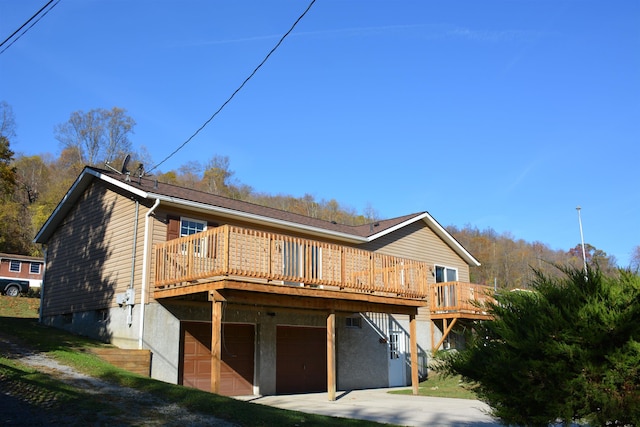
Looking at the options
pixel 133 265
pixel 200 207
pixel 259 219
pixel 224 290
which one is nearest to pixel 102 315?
pixel 133 265

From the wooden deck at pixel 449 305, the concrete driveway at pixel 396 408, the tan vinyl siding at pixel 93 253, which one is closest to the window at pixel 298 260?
the concrete driveway at pixel 396 408

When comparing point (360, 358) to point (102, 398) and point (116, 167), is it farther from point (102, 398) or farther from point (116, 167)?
point (116, 167)

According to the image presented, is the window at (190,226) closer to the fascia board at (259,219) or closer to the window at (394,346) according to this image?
the fascia board at (259,219)

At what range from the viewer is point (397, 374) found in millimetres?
20516

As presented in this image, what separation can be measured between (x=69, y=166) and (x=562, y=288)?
5333cm

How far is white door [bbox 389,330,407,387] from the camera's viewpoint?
20312 millimetres

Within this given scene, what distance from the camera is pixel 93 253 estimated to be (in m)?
17.0

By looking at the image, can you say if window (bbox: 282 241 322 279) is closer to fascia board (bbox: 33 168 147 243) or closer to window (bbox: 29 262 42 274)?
fascia board (bbox: 33 168 147 243)

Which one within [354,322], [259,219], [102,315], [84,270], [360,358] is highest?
[259,219]

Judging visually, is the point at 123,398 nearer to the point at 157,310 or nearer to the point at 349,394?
the point at 157,310

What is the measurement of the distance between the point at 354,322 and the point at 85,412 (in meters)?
12.2

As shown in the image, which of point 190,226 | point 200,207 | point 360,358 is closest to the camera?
point 200,207

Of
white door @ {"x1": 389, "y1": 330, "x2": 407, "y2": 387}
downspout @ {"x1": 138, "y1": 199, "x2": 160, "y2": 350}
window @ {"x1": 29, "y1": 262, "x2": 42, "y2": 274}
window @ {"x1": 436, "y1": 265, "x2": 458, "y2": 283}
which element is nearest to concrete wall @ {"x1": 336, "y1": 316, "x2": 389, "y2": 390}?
white door @ {"x1": 389, "y1": 330, "x2": 407, "y2": 387}

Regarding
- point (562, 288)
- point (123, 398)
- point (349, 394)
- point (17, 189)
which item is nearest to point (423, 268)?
point (349, 394)
